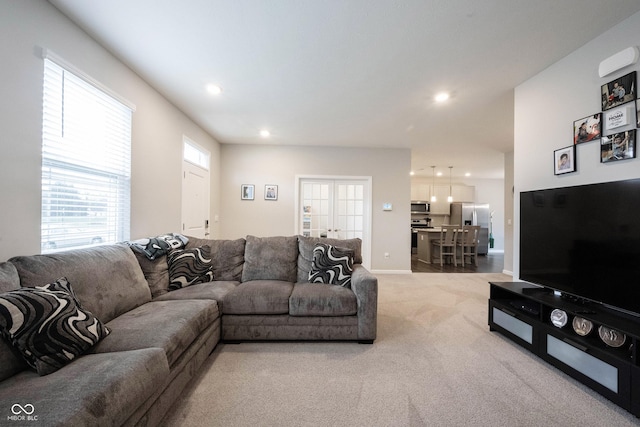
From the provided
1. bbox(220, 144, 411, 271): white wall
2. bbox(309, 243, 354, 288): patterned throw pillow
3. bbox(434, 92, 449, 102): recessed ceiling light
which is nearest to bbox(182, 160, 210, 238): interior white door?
bbox(220, 144, 411, 271): white wall

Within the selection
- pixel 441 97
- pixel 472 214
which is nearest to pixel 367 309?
pixel 441 97

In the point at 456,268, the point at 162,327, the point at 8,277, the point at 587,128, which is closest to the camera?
the point at 8,277

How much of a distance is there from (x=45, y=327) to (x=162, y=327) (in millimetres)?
528

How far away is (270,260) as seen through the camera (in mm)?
2906

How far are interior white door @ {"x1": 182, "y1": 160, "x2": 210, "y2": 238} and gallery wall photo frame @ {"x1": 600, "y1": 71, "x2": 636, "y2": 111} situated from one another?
4.49 m

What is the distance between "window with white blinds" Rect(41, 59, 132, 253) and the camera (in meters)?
1.83

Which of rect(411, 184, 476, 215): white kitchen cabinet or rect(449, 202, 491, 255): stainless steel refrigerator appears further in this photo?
rect(411, 184, 476, 215): white kitchen cabinet

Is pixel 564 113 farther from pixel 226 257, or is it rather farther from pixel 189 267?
pixel 189 267

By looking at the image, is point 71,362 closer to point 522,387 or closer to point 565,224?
point 522,387

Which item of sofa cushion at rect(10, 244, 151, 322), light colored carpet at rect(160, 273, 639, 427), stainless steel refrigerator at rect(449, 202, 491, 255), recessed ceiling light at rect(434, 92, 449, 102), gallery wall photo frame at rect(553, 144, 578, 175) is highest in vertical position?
recessed ceiling light at rect(434, 92, 449, 102)

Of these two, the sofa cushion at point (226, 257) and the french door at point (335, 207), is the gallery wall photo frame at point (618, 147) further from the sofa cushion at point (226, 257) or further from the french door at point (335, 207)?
the french door at point (335, 207)

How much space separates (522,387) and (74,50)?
412 centimetres

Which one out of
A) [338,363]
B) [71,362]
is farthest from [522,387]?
[71,362]

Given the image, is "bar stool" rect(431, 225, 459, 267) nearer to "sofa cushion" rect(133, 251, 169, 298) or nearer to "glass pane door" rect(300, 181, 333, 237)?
"glass pane door" rect(300, 181, 333, 237)
